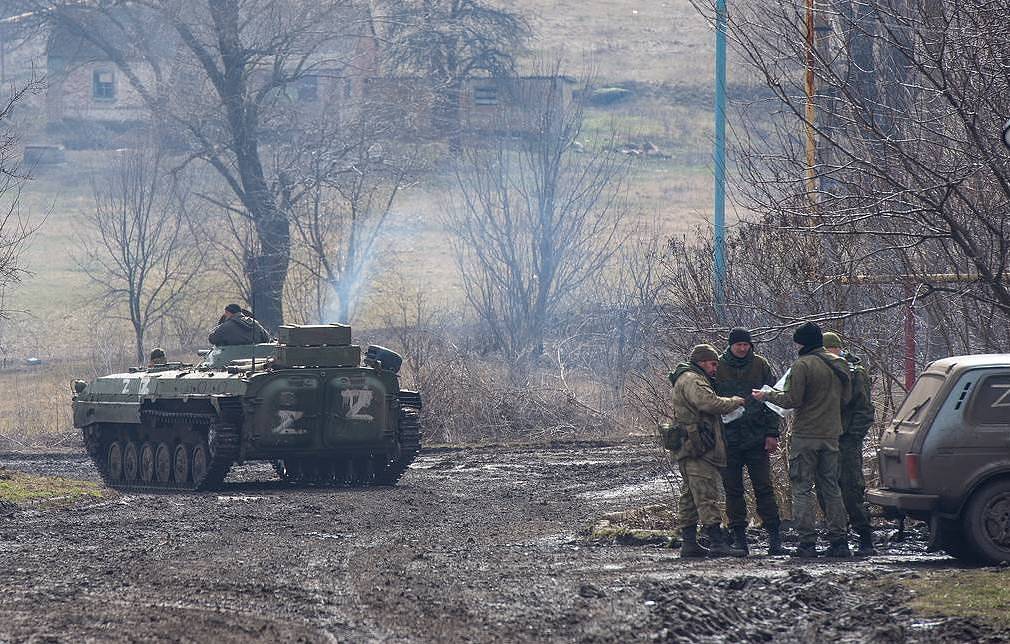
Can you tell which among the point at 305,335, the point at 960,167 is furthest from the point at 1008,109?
the point at 305,335

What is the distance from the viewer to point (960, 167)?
11.7 metres

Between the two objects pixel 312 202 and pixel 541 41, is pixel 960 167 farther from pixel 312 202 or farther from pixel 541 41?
pixel 541 41

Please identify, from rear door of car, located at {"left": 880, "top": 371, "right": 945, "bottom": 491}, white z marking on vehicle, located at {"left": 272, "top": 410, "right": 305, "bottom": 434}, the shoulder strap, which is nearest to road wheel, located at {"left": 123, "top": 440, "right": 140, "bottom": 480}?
white z marking on vehicle, located at {"left": 272, "top": 410, "right": 305, "bottom": 434}

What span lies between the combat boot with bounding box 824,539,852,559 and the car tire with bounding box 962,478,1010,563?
929 millimetres

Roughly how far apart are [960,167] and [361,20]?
24875 mm

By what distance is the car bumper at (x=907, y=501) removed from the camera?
Result: 37.6 ft

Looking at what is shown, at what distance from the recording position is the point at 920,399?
11797 mm

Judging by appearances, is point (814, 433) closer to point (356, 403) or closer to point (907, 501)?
point (907, 501)

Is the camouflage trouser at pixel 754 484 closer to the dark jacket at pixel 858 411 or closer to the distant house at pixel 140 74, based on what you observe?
the dark jacket at pixel 858 411

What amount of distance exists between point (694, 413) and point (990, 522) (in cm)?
222

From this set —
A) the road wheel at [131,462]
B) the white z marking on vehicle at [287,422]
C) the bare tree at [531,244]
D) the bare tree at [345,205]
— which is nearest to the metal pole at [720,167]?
the white z marking on vehicle at [287,422]

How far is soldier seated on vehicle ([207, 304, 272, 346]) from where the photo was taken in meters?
21.5

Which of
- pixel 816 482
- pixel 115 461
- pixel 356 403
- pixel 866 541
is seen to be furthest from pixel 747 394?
pixel 115 461

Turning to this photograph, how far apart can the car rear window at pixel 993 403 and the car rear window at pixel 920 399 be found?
30 centimetres
